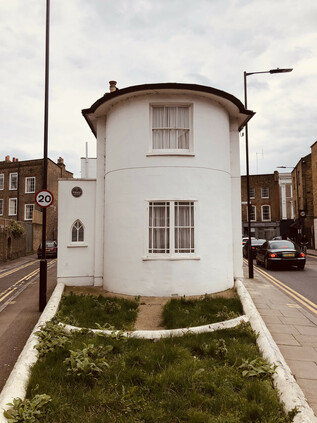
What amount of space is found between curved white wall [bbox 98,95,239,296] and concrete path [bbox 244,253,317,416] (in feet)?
5.25

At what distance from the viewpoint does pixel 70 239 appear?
11.5 meters

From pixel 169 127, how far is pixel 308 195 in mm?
34181

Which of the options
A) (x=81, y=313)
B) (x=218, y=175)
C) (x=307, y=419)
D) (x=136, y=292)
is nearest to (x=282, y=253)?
(x=218, y=175)

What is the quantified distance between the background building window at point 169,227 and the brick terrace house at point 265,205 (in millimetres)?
44077

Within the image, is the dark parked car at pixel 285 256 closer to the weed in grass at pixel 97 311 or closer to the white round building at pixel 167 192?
the white round building at pixel 167 192

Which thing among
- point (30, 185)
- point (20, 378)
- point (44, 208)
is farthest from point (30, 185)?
point (20, 378)

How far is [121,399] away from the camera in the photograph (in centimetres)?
401

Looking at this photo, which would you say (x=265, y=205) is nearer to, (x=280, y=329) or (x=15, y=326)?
(x=280, y=329)

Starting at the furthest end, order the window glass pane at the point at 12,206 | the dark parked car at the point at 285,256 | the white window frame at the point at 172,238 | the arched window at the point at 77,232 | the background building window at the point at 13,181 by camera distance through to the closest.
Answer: the background building window at the point at 13,181 → the window glass pane at the point at 12,206 → the dark parked car at the point at 285,256 → the arched window at the point at 77,232 → the white window frame at the point at 172,238

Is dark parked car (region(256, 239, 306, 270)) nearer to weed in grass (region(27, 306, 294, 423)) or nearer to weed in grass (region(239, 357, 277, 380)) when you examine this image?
weed in grass (region(27, 306, 294, 423))

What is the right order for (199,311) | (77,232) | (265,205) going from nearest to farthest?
(199,311), (77,232), (265,205)

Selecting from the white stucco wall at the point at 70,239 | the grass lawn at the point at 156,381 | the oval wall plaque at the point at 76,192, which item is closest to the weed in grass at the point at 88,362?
the grass lawn at the point at 156,381

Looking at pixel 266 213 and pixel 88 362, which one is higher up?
pixel 266 213

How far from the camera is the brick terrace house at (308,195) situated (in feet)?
122
